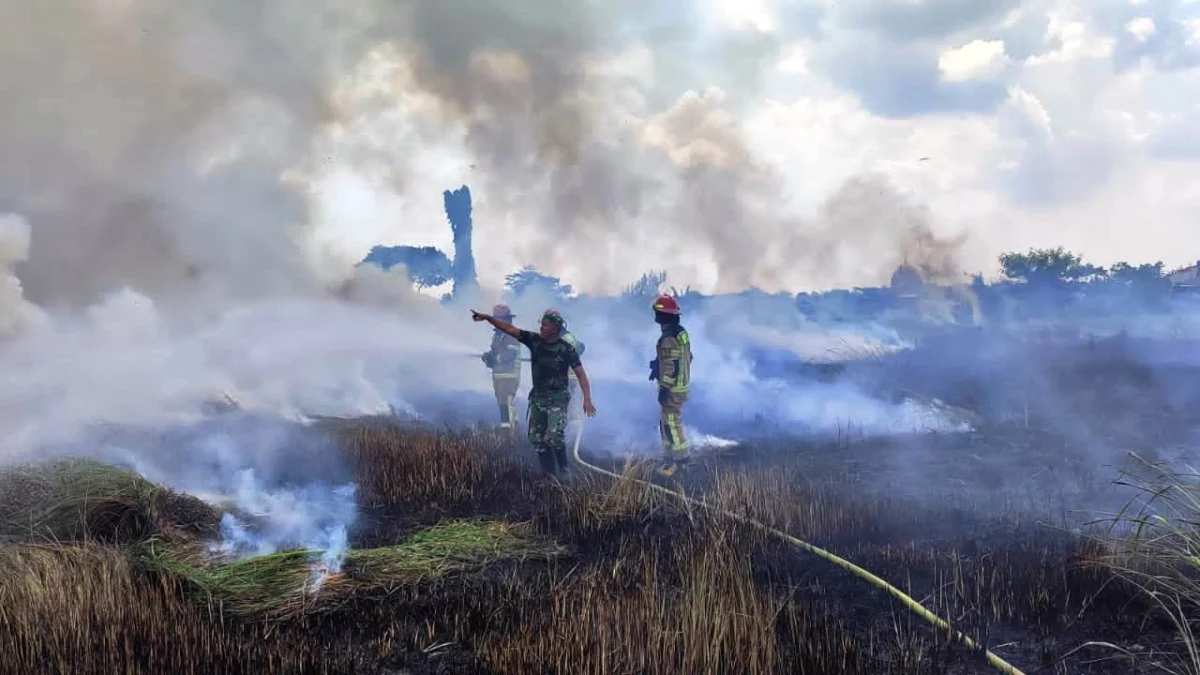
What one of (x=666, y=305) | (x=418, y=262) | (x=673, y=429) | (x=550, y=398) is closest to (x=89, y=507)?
(x=550, y=398)

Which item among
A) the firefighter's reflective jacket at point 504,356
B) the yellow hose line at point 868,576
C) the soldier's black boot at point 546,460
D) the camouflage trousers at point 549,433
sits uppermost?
the firefighter's reflective jacket at point 504,356

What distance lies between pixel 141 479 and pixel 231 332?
21.9ft

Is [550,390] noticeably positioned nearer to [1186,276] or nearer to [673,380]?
[673,380]

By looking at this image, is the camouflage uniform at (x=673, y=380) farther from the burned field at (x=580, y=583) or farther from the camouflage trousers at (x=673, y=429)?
the burned field at (x=580, y=583)

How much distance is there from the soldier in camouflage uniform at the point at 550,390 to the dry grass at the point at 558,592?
4.21ft

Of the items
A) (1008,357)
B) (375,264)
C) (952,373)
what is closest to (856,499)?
(952,373)

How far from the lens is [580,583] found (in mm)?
5168

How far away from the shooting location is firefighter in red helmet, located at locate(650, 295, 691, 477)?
32.0ft

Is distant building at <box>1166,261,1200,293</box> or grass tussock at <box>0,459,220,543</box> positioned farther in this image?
distant building at <box>1166,261,1200,293</box>

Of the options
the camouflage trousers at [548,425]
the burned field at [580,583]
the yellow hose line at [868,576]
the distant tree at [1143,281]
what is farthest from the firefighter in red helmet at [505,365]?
the distant tree at [1143,281]

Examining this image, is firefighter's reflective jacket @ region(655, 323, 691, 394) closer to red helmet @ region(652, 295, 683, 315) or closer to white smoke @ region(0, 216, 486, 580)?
red helmet @ region(652, 295, 683, 315)

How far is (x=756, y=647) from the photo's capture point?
4.15m

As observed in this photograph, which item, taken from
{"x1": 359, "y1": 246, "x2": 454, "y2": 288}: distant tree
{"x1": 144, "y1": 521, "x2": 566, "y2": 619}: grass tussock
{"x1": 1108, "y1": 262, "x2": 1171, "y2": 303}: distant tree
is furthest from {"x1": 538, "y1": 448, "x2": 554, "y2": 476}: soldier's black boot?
{"x1": 1108, "y1": 262, "x2": 1171, "y2": 303}: distant tree

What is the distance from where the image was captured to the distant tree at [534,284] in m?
23.3
